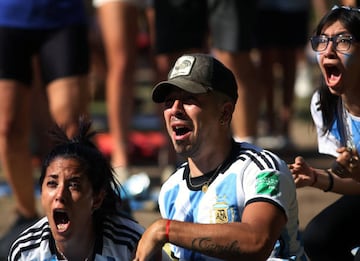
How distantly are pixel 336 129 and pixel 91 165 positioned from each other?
1088 mm

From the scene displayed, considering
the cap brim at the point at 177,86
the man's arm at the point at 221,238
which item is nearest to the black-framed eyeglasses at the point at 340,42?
the cap brim at the point at 177,86

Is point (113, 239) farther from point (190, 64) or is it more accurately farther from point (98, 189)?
point (190, 64)

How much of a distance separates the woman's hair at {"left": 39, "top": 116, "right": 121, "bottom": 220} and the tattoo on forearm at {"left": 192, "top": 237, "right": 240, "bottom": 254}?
701mm

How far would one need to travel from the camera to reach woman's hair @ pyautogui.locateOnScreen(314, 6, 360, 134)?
4645 mm

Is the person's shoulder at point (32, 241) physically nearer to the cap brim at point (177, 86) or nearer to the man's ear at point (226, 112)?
the cap brim at point (177, 86)

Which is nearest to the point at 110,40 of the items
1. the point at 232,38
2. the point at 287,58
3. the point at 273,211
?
the point at 232,38

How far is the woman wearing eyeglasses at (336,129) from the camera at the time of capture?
4.62 meters

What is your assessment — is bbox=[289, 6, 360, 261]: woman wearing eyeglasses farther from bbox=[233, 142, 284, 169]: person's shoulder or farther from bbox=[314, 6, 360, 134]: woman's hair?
bbox=[233, 142, 284, 169]: person's shoulder

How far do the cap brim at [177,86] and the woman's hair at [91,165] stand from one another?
15.2 inches

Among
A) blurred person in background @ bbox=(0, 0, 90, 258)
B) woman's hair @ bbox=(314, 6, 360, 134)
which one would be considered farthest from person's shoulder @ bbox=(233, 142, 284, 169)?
blurred person in background @ bbox=(0, 0, 90, 258)

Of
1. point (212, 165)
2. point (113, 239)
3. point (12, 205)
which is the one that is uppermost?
point (212, 165)

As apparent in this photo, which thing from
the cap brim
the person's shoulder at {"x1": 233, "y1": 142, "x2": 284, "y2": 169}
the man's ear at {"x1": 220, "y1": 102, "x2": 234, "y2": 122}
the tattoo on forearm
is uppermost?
the cap brim

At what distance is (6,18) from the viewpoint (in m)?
6.33

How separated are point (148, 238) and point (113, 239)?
1.84 ft
